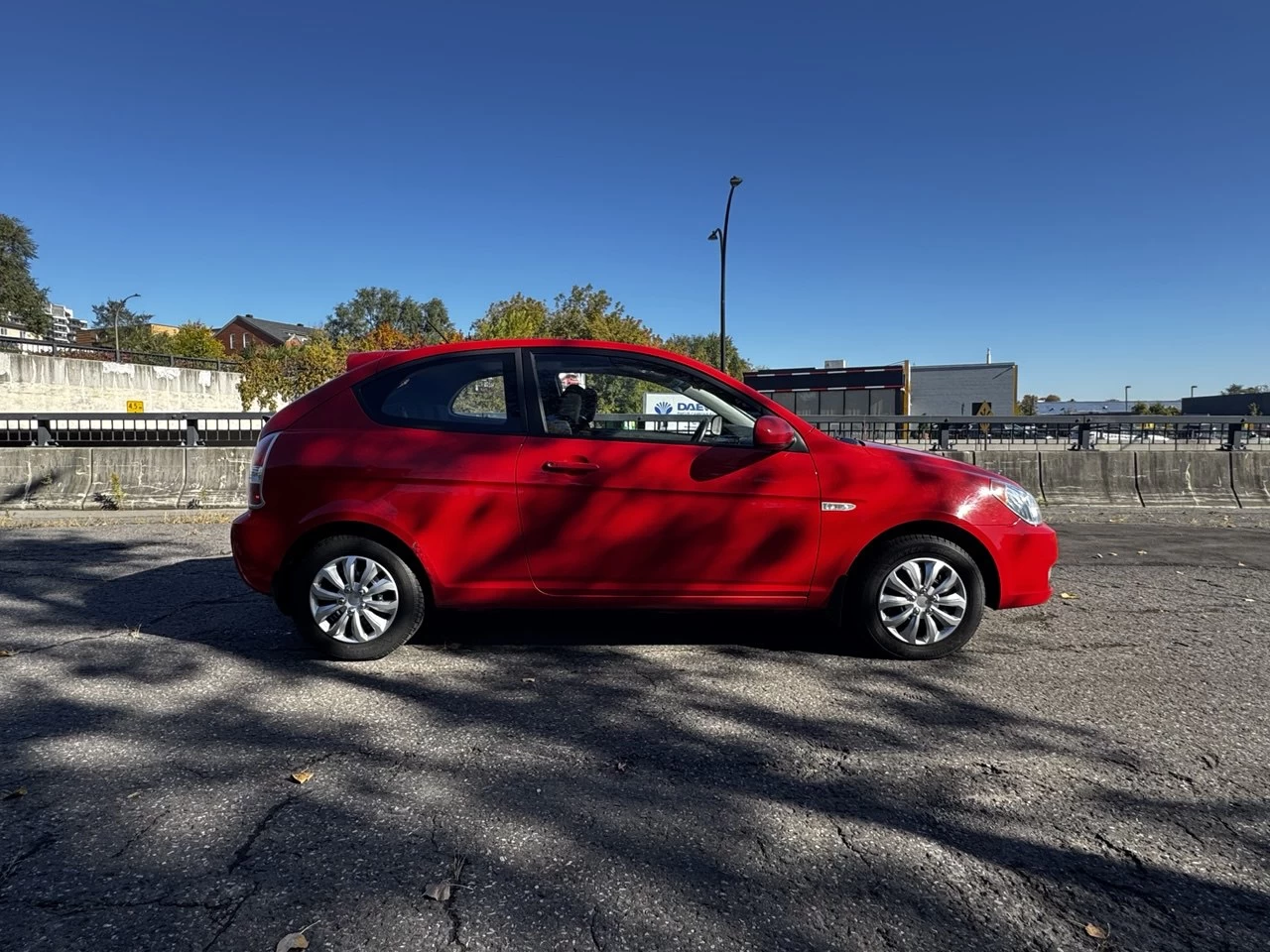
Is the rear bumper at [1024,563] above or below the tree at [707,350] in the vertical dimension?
below

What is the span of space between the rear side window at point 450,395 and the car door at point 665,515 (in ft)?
0.72

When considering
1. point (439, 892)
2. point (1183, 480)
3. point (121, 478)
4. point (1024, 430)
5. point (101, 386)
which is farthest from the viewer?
point (101, 386)

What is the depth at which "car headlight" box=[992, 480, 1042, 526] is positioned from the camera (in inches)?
170

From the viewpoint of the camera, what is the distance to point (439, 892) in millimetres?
2188

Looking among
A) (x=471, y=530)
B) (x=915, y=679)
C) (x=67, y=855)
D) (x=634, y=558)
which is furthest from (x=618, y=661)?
(x=67, y=855)

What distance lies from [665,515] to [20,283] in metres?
71.6

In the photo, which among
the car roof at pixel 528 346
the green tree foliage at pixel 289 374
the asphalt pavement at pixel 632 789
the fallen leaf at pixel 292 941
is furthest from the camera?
the green tree foliage at pixel 289 374

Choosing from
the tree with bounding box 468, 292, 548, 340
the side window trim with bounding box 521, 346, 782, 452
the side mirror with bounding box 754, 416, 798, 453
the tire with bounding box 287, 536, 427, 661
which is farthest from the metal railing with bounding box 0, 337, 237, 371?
the side mirror with bounding box 754, 416, 798, 453

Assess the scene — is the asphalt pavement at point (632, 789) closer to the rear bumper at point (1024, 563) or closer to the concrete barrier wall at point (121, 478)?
the rear bumper at point (1024, 563)

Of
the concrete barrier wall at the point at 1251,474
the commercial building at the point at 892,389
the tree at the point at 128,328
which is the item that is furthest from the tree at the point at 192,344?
the concrete barrier wall at the point at 1251,474

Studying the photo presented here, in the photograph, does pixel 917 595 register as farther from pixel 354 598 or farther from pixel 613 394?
pixel 354 598

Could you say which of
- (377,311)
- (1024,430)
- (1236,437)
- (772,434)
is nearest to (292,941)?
(772,434)

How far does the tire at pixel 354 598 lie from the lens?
415 centimetres

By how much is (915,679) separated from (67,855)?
3587 mm
